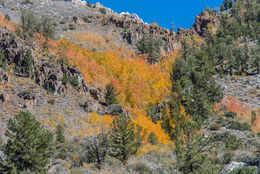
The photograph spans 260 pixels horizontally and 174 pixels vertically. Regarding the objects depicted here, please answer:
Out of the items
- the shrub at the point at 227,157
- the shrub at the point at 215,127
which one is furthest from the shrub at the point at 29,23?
the shrub at the point at 227,157

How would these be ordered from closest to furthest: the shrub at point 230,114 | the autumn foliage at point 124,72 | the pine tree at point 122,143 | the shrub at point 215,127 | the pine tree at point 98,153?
the pine tree at point 98,153 → the pine tree at point 122,143 → the shrub at point 215,127 → the shrub at point 230,114 → the autumn foliage at point 124,72

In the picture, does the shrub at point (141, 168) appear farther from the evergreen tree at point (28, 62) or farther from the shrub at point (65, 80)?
the evergreen tree at point (28, 62)

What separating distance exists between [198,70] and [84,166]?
42.5 m

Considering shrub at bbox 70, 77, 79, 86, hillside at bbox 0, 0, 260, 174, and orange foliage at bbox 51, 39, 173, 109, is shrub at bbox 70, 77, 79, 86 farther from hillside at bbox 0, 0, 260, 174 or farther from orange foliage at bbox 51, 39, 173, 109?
orange foliage at bbox 51, 39, 173, 109

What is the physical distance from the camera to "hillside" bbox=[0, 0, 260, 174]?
1725 cm

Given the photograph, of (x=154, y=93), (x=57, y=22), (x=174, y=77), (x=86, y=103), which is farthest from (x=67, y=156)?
(x=57, y=22)

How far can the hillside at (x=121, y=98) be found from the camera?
56.6 ft

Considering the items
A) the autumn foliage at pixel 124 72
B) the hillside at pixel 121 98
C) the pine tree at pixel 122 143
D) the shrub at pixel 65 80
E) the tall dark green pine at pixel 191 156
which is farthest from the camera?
the autumn foliage at pixel 124 72

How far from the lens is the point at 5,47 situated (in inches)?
1594

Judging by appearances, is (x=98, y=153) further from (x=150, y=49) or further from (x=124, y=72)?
(x=150, y=49)

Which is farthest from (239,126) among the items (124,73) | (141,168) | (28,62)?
(28,62)

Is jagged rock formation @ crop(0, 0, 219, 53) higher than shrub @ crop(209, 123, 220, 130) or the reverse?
higher

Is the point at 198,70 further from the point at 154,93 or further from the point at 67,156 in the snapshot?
the point at 67,156

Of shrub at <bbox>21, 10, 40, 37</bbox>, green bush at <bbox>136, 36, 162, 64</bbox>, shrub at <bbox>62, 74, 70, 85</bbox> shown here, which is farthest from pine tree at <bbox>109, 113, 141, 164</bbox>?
green bush at <bbox>136, 36, 162, 64</bbox>
